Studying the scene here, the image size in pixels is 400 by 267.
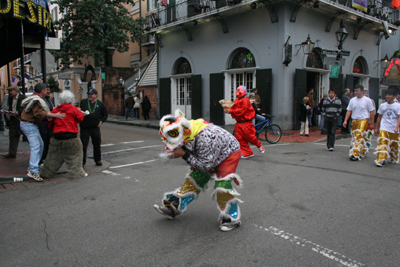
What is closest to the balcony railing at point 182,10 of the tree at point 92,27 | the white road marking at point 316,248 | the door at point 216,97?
the door at point 216,97

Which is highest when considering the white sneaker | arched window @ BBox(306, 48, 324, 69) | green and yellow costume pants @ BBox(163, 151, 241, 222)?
arched window @ BBox(306, 48, 324, 69)

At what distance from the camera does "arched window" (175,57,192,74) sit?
17.8 metres

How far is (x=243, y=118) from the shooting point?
26.0 ft

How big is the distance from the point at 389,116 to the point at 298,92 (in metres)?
6.77

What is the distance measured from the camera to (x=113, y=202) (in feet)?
15.2

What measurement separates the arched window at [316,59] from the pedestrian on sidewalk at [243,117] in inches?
323

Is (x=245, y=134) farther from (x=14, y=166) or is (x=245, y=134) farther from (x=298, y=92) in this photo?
(x=298, y=92)

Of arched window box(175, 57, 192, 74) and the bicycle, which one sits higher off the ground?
arched window box(175, 57, 192, 74)

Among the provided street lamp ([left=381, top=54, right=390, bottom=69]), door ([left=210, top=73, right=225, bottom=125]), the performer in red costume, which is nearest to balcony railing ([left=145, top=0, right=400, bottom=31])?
street lamp ([left=381, top=54, right=390, bottom=69])

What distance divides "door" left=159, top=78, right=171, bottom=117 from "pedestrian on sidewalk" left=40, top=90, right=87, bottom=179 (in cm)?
1266

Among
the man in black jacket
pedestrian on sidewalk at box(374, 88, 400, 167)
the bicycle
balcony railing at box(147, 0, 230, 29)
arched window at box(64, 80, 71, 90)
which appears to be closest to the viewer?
the man in black jacket

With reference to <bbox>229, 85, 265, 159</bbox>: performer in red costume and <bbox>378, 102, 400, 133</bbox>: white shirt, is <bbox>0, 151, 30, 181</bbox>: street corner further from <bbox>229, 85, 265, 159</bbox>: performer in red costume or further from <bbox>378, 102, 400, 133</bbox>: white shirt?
<bbox>378, 102, 400, 133</bbox>: white shirt

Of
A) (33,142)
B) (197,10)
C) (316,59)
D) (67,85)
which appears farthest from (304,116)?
(67,85)

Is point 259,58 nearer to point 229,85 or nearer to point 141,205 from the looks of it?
point 229,85
